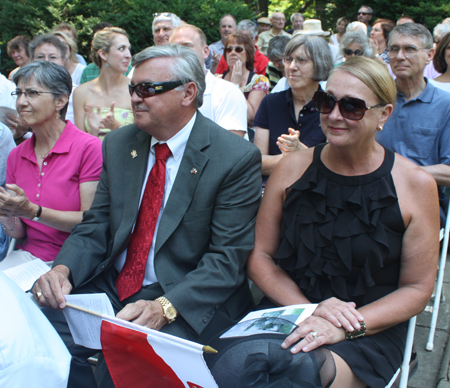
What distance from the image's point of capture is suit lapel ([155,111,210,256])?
2135 mm

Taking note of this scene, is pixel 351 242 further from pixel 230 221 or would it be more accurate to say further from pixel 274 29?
pixel 274 29

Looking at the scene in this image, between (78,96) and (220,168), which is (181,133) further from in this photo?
(78,96)

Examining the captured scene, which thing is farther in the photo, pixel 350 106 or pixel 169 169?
pixel 169 169

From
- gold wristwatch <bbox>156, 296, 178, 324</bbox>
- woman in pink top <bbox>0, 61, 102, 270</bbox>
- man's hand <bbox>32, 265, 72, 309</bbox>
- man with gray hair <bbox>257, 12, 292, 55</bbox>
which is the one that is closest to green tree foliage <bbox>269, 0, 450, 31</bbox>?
man with gray hair <bbox>257, 12, 292, 55</bbox>

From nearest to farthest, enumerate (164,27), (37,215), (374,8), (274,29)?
1. (37,215)
2. (164,27)
3. (274,29)
4. (374,8)

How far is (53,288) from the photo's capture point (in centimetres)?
205

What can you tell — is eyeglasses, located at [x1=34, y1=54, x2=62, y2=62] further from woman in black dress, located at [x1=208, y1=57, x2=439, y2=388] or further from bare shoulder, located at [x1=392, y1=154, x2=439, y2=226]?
bare shoulder, located at [x1=392, y1=154, x2=439, y2=226]

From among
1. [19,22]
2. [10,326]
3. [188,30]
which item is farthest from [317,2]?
[10,326]

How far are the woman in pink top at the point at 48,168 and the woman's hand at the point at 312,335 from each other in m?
1.49

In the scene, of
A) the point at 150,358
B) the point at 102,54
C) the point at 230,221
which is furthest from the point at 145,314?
the point at 102,54

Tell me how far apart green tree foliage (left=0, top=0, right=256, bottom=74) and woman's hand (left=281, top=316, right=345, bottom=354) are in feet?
31.1

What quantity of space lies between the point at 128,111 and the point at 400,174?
283 centimetres

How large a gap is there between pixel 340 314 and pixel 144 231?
1.03m

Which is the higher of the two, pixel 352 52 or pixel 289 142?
pixel 289 142
